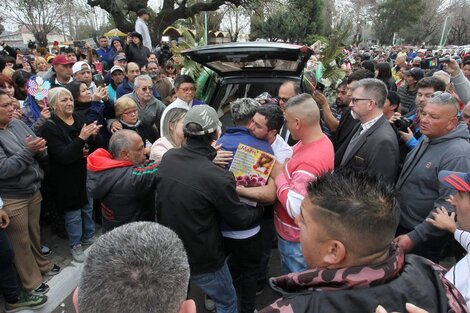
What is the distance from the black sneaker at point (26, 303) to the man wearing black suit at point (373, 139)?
3001 mm

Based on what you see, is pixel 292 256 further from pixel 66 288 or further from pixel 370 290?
pixel 66 288

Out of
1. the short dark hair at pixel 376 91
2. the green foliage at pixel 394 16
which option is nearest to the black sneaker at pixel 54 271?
the short dark hair at pixel 376 91

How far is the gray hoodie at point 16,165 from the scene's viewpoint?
2.72 m

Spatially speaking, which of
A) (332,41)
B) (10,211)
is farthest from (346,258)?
(332,41)

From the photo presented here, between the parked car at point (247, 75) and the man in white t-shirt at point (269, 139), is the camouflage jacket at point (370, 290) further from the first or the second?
the parked car at point (247, 75)

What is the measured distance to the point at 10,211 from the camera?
2799 mm

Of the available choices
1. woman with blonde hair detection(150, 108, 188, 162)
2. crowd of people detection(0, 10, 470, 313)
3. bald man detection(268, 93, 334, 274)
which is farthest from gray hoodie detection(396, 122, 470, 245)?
woman with blonde hair detection(150, 108, 188, 162)

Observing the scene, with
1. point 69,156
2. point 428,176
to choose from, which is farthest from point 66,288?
point 428,176

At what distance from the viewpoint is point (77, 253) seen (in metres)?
3.57

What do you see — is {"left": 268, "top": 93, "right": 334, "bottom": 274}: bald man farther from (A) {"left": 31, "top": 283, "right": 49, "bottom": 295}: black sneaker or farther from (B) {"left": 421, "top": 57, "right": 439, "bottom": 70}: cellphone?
(B) {"left": 421, "top": 57, "right": 439, "bottom": 70}: cellphone

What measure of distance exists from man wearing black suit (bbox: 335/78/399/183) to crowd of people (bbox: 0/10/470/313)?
0.01m

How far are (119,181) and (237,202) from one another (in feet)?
2.98

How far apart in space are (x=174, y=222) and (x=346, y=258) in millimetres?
1337

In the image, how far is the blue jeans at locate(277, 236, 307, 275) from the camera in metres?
2.57
